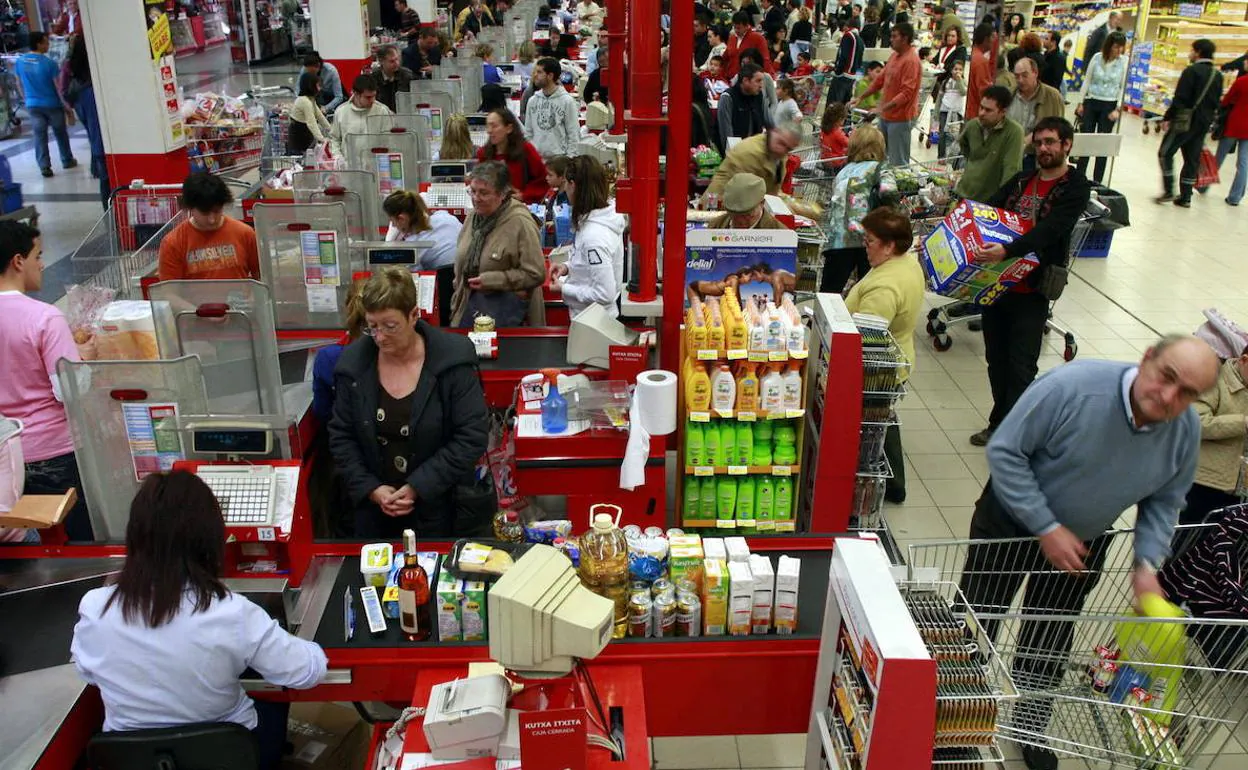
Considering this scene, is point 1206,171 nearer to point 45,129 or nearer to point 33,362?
point 33,362

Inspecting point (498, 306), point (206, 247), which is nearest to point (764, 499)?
point (498, 306)

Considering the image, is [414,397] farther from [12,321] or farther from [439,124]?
[439,124]

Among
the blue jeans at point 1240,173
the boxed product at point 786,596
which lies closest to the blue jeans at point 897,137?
the blue jeans at point 1240,173

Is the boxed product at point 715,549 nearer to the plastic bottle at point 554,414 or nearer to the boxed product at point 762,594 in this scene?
the boxed product at point 762,594

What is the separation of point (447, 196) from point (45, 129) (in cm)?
898

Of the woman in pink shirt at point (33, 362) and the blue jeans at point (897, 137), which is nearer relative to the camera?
the woman in pink shirt at point (33, 362)

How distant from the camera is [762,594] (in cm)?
319

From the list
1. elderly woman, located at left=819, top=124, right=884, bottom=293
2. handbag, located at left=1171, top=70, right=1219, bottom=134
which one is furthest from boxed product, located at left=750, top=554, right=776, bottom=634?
handbag, located at left=1171, top=70, right=1219, bottom=134

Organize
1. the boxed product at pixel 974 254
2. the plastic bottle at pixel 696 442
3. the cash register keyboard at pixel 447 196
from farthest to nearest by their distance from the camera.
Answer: the cash register keyboard at pixel 447 196, the boxed product at pixel 974 254, the plastic bottle at pixel 696 442

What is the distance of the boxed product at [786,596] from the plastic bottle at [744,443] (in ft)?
5.17

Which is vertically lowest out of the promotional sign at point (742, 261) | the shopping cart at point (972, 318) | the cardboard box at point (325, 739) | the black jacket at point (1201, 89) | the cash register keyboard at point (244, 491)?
the cardboard box at point (325, 739)

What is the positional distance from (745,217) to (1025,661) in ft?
10.7

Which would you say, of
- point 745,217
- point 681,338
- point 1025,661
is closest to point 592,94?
point 745,217

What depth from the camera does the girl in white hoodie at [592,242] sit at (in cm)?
570
